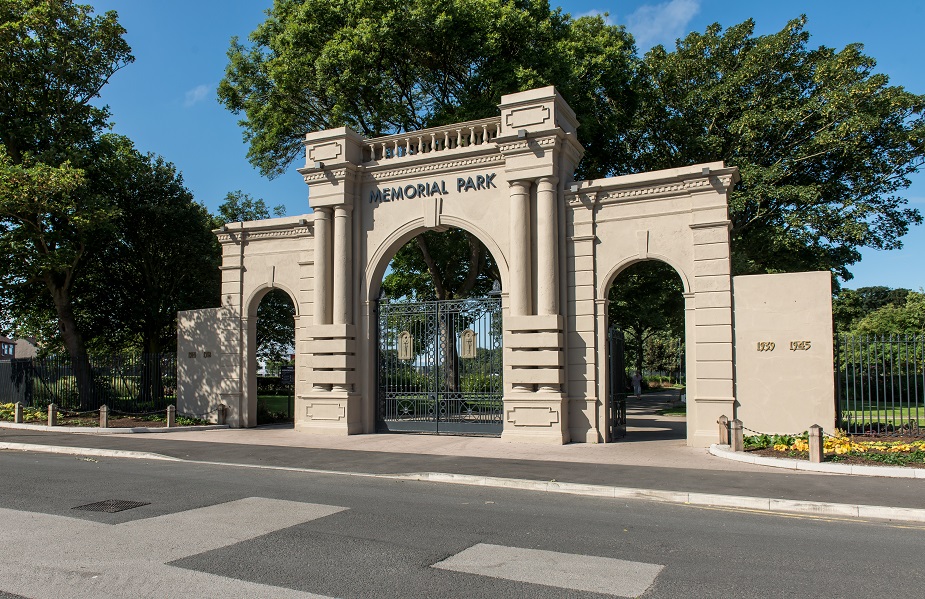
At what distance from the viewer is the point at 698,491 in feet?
31.6

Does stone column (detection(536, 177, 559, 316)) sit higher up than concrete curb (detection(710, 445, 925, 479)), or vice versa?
stone column (detection(536, 177, 559, 316))

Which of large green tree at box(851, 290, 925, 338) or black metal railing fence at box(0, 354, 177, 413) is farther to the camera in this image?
large green tree at box(851, 290, 925, 338)

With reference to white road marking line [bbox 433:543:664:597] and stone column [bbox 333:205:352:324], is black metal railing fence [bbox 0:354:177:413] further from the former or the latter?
white road marking line [bbox 433:543:664:597]

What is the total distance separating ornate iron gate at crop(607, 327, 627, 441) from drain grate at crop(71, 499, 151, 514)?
10721 mm

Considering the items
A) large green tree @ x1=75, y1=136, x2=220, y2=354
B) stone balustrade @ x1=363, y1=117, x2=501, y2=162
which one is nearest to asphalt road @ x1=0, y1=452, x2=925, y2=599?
stone balustrade @ x1=363, y1=117, x2=501, y2=162

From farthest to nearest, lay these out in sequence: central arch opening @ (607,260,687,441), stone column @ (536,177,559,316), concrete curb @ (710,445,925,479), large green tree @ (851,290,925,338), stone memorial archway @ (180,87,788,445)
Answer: large green tree @ (851,290,925,338)
central arch opening @ (607,260,687,441)
stone column @ (536,177,559,316)
stone memorial archway @ (180,87,788,445)
concrete curb @ (710,445,925,479)

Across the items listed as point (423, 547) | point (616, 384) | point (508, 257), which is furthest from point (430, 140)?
point (423, 547)

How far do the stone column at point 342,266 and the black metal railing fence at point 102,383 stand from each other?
786cm

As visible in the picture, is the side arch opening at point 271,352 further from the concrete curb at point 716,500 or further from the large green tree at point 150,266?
the concrete curb at point 716,500

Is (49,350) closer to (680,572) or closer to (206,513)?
(206,513)

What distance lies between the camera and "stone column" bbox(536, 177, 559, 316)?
639 inches

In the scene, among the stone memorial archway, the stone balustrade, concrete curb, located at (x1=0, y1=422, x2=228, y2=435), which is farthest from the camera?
concrete curb, located at (x1=0, y1=422, x2=228, y2=435)

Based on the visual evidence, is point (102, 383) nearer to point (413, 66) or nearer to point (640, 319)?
point (413, 66)

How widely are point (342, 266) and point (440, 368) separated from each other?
3.74m
